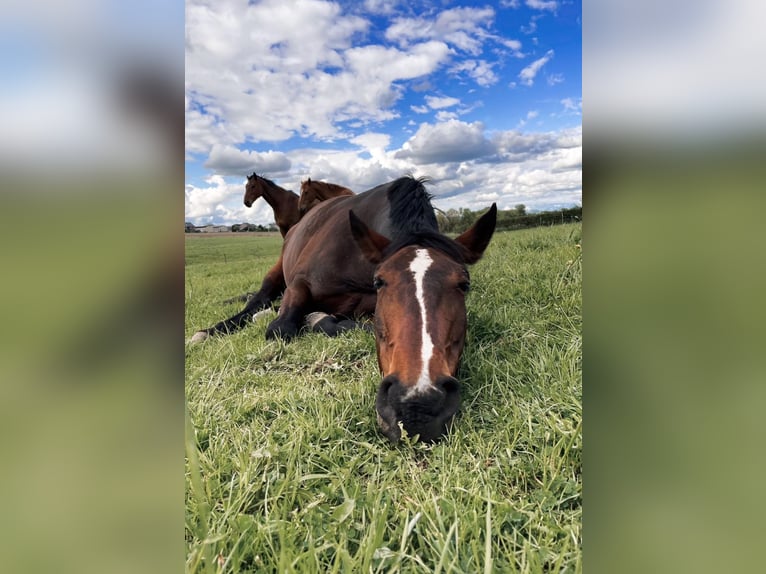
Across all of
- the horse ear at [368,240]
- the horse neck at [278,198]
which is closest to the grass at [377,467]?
the horse ear at [368,240]

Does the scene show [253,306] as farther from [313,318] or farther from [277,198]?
[277,198]

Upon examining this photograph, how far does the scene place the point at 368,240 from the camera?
10.7 feet

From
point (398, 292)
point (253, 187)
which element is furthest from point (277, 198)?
point (398, 292)

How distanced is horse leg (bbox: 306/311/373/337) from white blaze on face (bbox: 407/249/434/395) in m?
1.38

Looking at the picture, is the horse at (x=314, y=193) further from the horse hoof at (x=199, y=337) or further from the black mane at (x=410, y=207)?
the black mane at (x=410, y=207)

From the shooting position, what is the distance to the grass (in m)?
1.15

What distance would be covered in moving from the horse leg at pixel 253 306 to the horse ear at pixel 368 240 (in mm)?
2354

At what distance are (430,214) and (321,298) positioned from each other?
5.38 ft

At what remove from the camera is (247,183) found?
13.4 m
